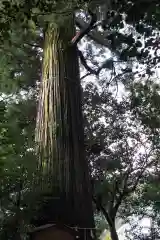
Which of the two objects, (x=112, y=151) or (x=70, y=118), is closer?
(x=70, y=118)

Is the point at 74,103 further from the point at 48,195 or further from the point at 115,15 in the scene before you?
the point at 115,15

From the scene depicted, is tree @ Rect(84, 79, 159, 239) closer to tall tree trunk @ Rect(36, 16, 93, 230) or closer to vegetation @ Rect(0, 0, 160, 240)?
vegetation @ Rect(0, 0, 160, 240)

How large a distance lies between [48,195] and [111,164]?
3.51m

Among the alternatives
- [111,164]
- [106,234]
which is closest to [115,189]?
[111,164]

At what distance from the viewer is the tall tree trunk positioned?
4910 millimetres

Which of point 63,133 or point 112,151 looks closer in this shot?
point 63,133

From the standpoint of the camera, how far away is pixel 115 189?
8641 millimetres

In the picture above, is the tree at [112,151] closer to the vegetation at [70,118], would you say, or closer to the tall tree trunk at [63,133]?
the vegetation at [70,118]

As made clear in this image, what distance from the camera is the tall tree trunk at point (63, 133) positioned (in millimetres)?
4910

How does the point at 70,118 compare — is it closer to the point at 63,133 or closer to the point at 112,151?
the point at 63,133

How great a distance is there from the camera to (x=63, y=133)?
18.0 feet

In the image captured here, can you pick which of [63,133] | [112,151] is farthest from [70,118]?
[112,151]

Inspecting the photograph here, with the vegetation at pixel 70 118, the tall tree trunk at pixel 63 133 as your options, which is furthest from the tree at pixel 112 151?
the tall tree trunk at pixel 63 133

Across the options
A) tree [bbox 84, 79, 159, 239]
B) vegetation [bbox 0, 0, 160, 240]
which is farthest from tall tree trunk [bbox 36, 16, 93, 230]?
tree [bbox 84, 79, 159, 239]
